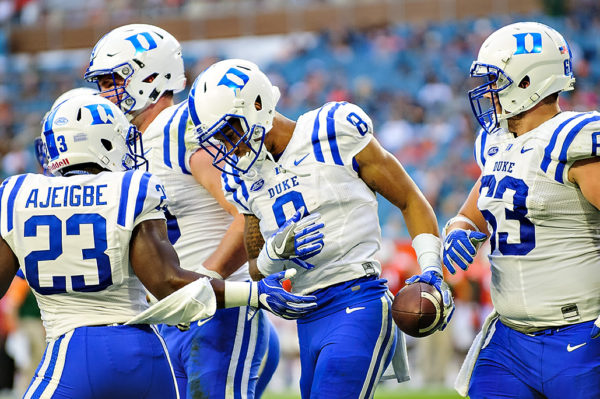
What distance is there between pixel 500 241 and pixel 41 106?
53.4 ft

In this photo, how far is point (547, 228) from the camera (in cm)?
358

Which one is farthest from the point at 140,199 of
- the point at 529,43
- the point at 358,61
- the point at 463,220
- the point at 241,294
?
the point at 358,61

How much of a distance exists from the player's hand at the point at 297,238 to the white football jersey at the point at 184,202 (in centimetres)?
72

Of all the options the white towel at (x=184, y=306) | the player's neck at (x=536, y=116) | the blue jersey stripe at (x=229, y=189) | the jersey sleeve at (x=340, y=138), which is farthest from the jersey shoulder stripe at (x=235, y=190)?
the player's neck at (x=536, y=116)

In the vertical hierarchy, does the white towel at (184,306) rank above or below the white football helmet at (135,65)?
below

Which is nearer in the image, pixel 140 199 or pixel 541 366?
pixel 140 199

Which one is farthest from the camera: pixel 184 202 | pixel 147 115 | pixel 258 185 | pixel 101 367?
pixel 147 115

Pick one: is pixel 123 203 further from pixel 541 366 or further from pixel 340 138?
pixel 541 366

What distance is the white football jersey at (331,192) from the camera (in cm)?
380

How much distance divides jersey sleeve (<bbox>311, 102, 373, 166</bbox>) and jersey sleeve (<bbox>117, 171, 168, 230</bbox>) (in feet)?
2.58

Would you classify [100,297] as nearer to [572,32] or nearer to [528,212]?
[528,212]

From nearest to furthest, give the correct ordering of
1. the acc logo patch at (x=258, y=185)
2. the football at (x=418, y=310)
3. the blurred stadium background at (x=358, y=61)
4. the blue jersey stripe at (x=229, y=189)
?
1. the football at (x=418, y=310)
2. the acc logo patch at (x=258, y=185)
3. the blue jersey stripe at (x=229, y=189)
4. the blurred stadium background at (x=358, y=61)

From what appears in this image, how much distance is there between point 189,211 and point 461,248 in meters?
1.40

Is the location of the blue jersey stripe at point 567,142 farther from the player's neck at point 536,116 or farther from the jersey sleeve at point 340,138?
the jersey sleeve at point 340,138
